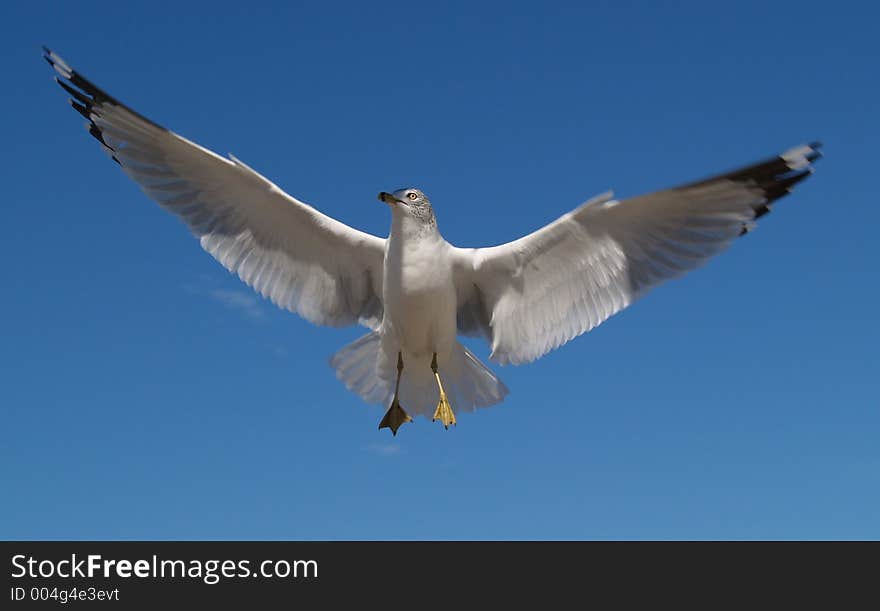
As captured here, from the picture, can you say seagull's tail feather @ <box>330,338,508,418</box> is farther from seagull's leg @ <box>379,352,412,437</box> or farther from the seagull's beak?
the seagull's beak

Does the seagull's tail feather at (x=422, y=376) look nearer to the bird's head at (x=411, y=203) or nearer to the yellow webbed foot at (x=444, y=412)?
the yellow webbed foot at (x=444, y=412)

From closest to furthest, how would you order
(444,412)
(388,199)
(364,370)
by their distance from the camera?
(388,199) → (444,412) → (364,370)

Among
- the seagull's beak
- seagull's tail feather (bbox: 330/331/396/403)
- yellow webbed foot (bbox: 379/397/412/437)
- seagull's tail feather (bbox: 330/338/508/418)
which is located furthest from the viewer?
seagull's tail feather (bbox: 330/331/396/403)

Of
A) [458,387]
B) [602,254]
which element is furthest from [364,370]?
[602,254]

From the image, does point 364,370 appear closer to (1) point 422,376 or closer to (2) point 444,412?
(1) point 422,376

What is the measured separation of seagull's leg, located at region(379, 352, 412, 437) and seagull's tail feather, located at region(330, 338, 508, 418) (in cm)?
7

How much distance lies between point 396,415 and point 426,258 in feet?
3.79

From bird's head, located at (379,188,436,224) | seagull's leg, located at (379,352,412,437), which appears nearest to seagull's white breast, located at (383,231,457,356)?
bird's head, located at (379,188,436,224)

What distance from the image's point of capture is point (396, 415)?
6770 mm

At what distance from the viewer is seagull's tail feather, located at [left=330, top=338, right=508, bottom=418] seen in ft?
22.6

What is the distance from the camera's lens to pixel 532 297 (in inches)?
270

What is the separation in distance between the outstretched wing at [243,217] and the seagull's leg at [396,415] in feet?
2.09

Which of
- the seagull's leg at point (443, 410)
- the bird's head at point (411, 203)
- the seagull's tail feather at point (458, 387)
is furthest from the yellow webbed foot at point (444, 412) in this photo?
the bird's head at point (411, 203)

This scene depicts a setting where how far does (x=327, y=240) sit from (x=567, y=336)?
180cm
